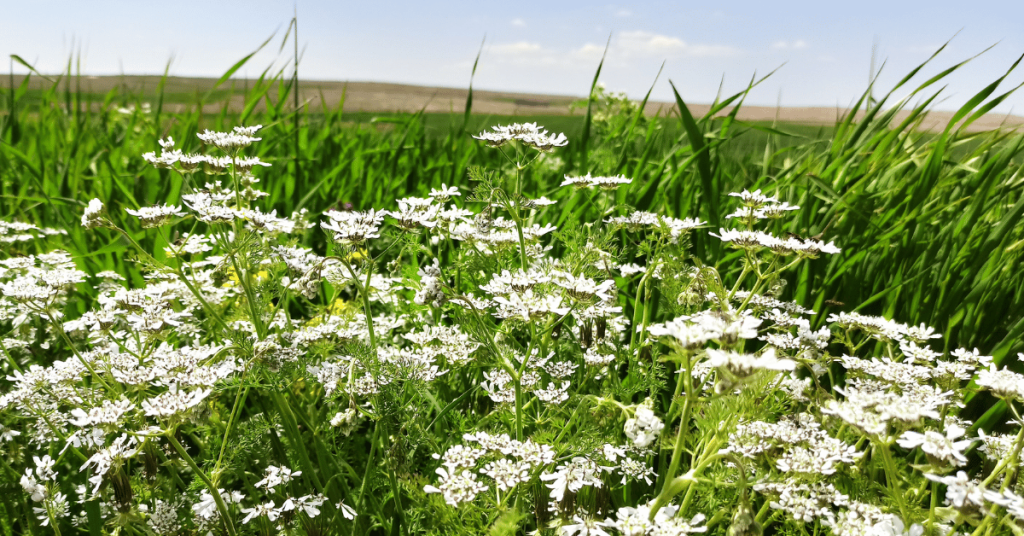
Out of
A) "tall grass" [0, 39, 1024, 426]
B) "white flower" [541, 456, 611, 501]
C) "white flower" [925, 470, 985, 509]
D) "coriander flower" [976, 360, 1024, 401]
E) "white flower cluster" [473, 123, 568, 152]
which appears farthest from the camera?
"tall grass" [0, 39, 1024, 426]

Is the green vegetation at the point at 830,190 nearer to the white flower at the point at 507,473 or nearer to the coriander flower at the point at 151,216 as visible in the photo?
the coriander flower at the point at 151,216

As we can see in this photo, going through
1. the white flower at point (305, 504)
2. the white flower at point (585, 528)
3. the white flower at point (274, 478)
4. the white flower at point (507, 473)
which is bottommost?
the white flower at point (305, 504)

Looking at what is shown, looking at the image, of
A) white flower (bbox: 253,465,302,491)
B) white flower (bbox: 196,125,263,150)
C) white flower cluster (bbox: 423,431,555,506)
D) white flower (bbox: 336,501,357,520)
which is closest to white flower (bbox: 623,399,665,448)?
white flower cluster (bbox: 423,431,555,506)

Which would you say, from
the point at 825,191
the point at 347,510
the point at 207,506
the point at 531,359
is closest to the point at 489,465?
the point at 531,359

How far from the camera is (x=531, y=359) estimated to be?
2.24 meters

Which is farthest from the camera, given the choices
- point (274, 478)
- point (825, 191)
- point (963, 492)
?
point (825, 191)

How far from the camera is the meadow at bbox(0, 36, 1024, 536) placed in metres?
1.82

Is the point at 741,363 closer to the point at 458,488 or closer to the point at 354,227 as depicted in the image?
the point at 458,488

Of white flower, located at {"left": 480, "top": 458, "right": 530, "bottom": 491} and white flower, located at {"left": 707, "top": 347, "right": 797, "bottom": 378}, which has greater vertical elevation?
white flower, located at {"left": 707, "top": 347, "right": 797, "bottom": 378}

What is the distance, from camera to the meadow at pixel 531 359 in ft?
5.96

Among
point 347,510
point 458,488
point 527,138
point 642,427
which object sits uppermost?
point 527,138

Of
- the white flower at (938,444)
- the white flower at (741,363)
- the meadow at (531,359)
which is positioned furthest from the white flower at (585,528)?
the white flower at (938,444)

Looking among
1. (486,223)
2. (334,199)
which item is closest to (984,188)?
(486,223)

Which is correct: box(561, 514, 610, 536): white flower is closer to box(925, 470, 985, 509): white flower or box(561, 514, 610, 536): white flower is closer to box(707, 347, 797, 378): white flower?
box(707, 347, 797, 378): white flower
